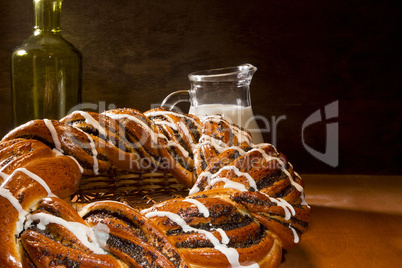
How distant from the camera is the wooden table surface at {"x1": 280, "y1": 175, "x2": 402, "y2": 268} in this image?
776mm

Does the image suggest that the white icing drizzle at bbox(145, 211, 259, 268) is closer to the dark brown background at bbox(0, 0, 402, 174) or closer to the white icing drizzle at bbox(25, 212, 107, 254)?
the white icing drizzle at bbox(25, 212, 107, 254)

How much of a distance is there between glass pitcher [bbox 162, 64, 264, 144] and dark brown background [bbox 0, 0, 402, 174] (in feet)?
1.51

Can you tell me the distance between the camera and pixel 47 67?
1324 millimetres

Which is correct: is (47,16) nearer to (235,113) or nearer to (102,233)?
(235,113)

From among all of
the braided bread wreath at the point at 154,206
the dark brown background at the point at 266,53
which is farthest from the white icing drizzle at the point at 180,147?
the dark brown background at the point at 266,53

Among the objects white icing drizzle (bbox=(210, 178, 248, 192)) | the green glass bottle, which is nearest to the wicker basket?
white icing drizzle (bbox=(210, 178, 248, 192))

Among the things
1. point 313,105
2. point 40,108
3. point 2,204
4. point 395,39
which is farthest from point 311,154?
point 2,204

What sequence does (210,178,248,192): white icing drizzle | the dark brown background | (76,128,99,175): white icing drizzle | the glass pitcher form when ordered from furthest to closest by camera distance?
the dark brown background < the glass pitcher < (76,128,99,175): white icing drizzle < (210,178,248,192): white icing drizzle

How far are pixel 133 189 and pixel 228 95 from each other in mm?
351

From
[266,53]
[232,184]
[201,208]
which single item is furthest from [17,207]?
[266,53]

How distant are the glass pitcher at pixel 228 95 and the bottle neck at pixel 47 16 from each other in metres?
0.48

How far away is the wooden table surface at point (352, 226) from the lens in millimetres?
776

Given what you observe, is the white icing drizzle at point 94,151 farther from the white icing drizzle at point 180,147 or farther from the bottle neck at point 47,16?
the bottle neck at point 47,16

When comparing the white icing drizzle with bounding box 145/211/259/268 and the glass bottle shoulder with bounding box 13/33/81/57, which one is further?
the glass bottle shoulder with bounding box 13/33/81/57
